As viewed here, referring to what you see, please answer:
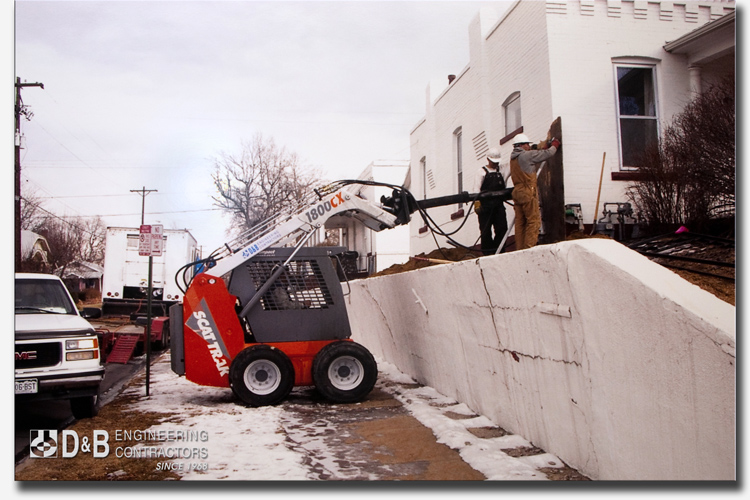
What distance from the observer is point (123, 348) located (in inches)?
523

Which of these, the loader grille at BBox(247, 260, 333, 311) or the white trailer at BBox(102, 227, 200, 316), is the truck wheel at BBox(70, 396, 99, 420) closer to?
the white trailer at BBox(102, 227, 200, 316)

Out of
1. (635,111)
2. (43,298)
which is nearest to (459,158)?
(635,111)

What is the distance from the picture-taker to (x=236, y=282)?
8250mm

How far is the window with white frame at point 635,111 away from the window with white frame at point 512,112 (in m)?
1.18

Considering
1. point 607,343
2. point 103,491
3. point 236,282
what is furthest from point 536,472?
point 236,282

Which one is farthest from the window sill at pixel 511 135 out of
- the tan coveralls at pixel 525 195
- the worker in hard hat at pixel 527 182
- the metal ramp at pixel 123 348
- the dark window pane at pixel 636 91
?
the metal ramp at pixel 123 348

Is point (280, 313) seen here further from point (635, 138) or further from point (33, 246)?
point (635, 138)

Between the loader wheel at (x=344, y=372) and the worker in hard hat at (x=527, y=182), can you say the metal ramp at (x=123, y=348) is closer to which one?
the loader wheel at (x=344, y=372)

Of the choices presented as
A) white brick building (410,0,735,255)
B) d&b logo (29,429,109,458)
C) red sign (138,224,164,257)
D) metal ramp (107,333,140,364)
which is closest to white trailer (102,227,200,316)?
red sign (138,224,164,257)

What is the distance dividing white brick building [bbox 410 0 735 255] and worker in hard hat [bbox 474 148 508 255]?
495 mm

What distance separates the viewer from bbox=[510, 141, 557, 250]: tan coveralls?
697cm

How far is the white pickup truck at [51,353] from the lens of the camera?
6.66 metres

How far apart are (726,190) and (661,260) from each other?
862mm

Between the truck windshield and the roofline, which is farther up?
the roofline
